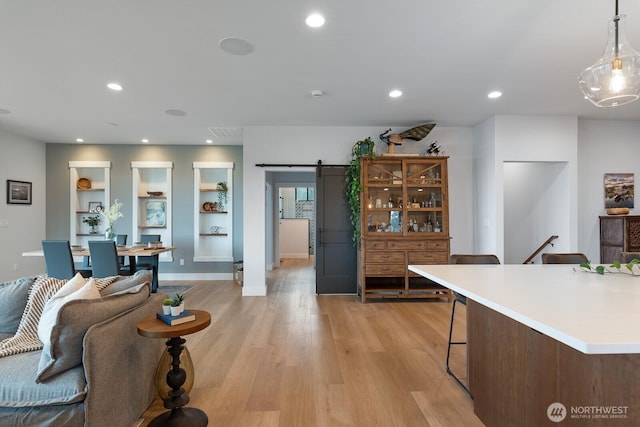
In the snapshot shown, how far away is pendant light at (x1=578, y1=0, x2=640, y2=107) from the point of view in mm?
2010

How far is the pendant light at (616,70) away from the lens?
201 cm

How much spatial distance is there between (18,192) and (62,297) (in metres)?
5.59

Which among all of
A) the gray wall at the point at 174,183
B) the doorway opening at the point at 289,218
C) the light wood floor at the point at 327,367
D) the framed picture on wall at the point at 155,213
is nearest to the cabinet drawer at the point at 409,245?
the light wood floor at the point at 327,367

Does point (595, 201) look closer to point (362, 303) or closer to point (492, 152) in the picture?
point (492, 152)

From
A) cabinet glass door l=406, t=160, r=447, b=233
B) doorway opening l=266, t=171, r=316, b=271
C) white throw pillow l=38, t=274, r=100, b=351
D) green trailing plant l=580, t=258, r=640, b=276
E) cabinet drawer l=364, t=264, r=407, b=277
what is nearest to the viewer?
white throw pillow l=38, t=274, r=100, b=351

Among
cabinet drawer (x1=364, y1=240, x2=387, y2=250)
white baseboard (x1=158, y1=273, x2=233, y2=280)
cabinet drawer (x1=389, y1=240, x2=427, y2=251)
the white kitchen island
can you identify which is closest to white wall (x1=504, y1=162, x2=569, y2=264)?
cabinet drawer (x1=389, y1=240, x2=427, y2=251)

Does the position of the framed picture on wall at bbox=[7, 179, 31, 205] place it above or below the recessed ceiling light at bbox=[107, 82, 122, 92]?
below

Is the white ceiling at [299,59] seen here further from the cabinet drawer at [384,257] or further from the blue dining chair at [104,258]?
the cabinet drawer at [384,257]

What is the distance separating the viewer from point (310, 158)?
5.20 meters

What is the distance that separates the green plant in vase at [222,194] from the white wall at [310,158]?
140 cm

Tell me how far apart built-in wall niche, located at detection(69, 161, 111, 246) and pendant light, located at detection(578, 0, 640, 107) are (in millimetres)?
7431

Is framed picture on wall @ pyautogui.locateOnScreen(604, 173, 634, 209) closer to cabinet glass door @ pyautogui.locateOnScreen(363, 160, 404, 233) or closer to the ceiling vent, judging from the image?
cabinet glass door @ pyautogui.locateOnScreen(363, 160, 404, 233)

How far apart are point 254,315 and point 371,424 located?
244 cm

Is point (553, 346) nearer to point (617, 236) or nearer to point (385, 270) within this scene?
point (385, 270)
